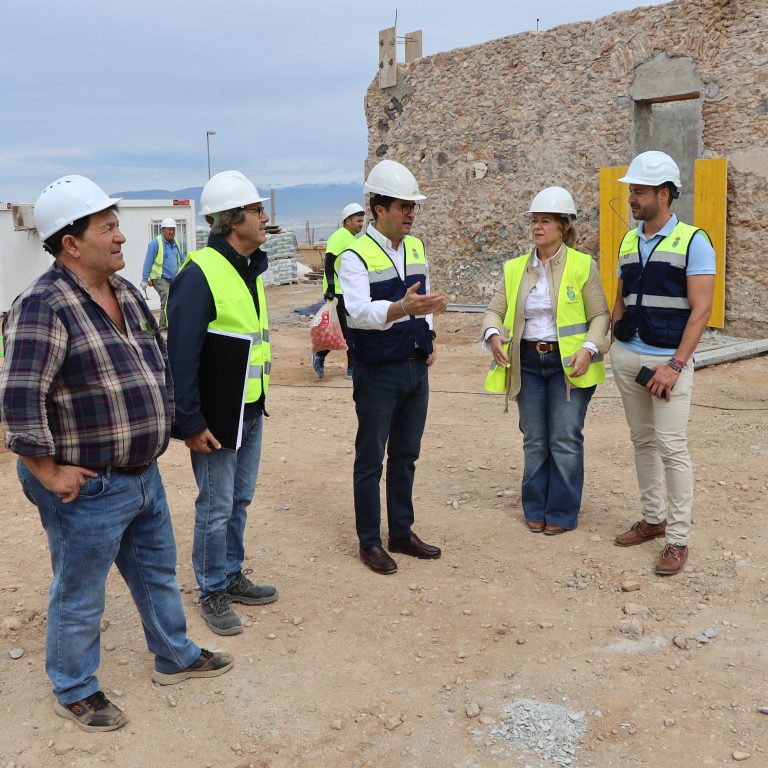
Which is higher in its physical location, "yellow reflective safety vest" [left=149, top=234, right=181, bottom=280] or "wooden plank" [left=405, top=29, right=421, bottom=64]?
"wooden plank" [left=405, top=29, right=421, bottom=64]

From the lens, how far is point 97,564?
2.89m

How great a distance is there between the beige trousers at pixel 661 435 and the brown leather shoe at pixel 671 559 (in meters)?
0.04

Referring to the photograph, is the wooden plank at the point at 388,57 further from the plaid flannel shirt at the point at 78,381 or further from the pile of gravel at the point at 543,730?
the pile of gravel at the point at 543,730

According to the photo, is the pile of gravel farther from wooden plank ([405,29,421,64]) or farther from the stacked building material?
the stacked building material

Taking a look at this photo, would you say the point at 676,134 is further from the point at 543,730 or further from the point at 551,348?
the point at 543,730

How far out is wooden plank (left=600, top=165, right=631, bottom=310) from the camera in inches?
400

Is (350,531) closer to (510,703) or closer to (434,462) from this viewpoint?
(434,462)

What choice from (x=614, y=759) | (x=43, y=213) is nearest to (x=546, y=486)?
(x=614, y=759)

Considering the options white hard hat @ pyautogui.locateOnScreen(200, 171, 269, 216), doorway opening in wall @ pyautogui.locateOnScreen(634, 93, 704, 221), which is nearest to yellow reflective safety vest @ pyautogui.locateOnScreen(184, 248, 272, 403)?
white hard hat @ pyautogui.locateOnScreen(200, 171, 269, 216)

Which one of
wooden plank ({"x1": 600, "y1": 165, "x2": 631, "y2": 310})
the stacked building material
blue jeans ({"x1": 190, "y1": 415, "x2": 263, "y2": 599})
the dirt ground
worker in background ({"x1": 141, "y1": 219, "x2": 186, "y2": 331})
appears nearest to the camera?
the dirt ground

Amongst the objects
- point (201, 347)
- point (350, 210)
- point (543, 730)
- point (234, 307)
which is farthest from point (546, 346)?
point (350, 210)

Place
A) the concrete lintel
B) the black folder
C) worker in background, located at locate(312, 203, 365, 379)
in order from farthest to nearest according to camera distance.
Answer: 1. the concrete lintel
2. worker in background, located at locate(312, 203, 365, 379)
3. the black folder

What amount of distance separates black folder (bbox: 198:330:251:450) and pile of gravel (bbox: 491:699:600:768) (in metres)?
1.52

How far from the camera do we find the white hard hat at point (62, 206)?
106 inches
